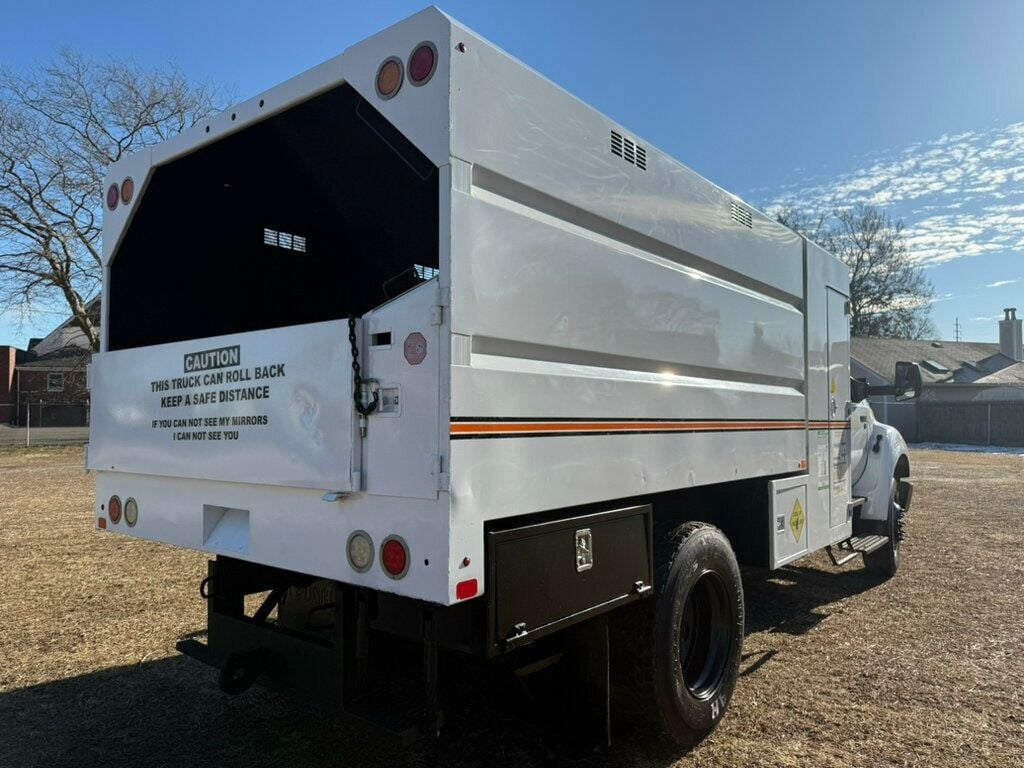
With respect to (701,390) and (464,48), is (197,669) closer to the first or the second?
(701,390)

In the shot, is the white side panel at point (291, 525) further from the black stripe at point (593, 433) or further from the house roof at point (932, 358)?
the house roof at point (932, 358)

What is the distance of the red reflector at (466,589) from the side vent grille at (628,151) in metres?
1.98

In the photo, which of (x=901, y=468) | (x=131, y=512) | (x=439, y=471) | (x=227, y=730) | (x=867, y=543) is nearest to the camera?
(x=439, y=471)

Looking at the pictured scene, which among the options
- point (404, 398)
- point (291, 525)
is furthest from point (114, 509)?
point (404, 398)

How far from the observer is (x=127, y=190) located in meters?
3.86

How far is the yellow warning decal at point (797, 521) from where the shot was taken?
4.75 metres

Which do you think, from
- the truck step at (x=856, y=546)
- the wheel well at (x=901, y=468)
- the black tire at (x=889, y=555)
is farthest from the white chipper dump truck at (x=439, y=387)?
the wheel well at (x=901, y=468)

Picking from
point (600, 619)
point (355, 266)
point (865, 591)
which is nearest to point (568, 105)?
point (355, 266)

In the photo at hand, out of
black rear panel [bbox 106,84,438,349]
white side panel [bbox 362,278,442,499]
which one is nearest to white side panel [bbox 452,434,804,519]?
white side panel [bbox 362,278,442,499]

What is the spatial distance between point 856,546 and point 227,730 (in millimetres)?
4847

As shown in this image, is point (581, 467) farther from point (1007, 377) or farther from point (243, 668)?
point (1007, 377)

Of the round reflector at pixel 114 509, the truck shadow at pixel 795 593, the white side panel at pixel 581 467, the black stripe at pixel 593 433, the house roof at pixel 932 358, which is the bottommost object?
the truck shadow at pixel 795 593

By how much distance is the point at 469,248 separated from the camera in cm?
247

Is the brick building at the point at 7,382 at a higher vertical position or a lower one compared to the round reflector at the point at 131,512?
higher
